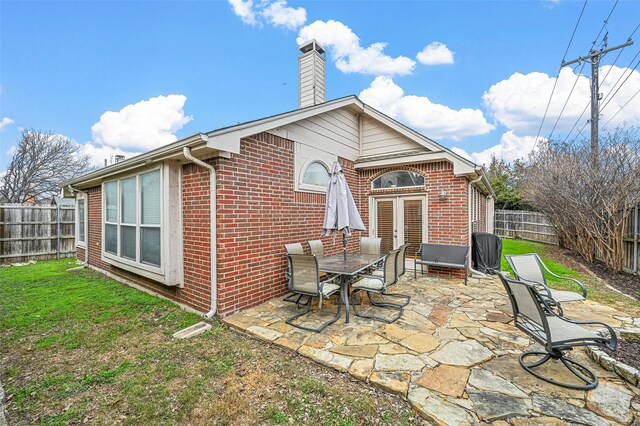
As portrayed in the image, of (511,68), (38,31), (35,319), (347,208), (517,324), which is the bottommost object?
(35,319)

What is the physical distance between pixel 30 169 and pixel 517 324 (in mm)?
27305

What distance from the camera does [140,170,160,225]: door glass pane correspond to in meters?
5.08

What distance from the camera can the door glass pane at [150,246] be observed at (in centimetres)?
510

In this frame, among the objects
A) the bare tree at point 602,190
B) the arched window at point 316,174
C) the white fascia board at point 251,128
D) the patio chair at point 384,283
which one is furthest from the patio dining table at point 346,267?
the bare tree at point 602,190

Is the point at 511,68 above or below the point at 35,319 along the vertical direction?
above

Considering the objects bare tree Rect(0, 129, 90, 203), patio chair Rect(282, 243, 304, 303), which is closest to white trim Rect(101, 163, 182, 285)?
patio chair Rect(282, 243, 304, 303)

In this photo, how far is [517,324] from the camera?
3.25 meters

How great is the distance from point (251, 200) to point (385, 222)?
14.5 feet

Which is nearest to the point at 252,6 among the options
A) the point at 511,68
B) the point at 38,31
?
the point at 38,31

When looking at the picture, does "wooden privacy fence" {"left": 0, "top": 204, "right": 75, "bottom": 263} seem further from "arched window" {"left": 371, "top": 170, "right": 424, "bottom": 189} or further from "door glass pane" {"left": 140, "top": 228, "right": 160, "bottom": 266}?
"arched window" {"left": 371, "top": 170, "right": 424, "bottom": 189}

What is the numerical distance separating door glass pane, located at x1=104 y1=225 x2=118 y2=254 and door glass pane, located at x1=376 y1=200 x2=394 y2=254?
6.72m

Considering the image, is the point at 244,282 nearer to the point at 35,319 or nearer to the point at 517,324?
the point at 35,319

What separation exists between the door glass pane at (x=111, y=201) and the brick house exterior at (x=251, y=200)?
0.12m

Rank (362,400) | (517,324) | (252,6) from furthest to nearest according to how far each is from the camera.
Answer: (252,6), (517,324), (362,400)
